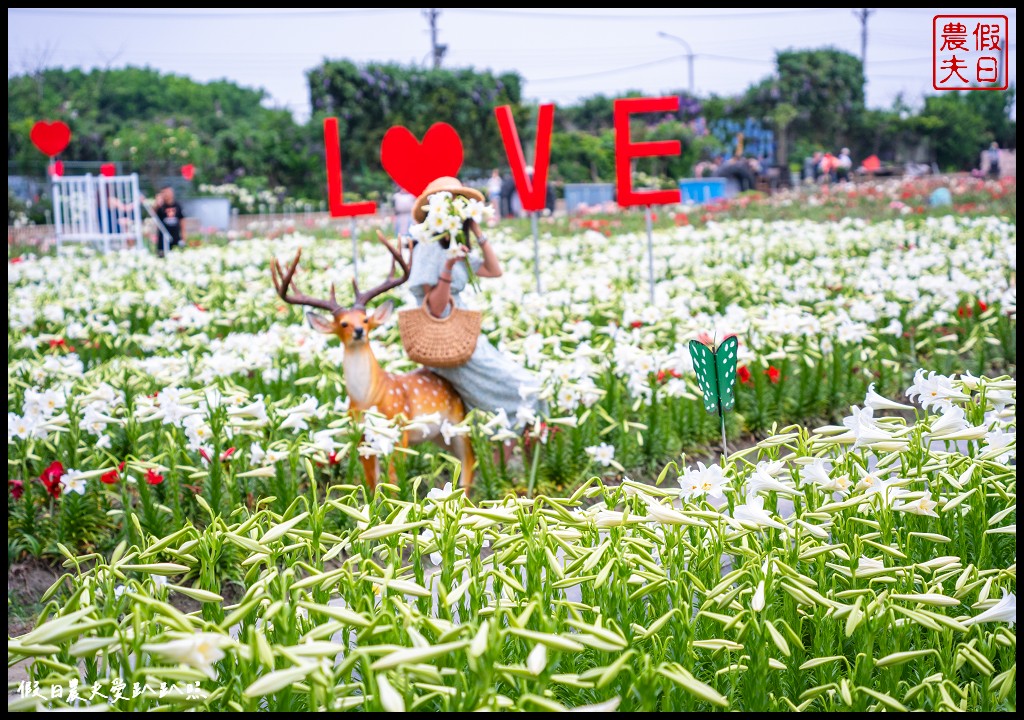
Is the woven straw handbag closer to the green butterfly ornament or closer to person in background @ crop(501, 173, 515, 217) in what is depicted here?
the green butterfly ornament

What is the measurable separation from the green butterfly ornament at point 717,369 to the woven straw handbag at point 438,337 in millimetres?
1840

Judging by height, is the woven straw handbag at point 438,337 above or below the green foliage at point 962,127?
below

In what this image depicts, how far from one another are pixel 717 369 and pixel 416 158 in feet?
10.3

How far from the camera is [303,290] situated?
10.5m

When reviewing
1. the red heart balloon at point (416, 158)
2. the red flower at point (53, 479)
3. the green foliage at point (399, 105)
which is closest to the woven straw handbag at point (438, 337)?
the red heart balloon at point (416, 158)

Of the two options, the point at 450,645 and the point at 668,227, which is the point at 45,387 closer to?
the point at 450,645

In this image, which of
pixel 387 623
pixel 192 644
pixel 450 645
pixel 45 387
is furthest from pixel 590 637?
pixel 45 387

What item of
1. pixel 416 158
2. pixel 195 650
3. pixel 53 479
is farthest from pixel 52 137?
pixel 195 650

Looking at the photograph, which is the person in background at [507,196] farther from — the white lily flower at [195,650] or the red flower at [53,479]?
the white lily flower at [195,650]

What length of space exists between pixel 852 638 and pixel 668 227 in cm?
1547

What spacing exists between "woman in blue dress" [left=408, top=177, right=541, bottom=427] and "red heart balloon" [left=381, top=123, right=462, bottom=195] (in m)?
0.69

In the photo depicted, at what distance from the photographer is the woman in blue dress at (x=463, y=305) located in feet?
15.4

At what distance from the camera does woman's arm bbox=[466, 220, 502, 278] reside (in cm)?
472

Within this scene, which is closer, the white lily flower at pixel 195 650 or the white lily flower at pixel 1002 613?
the white lily flower at pixel 195 650
